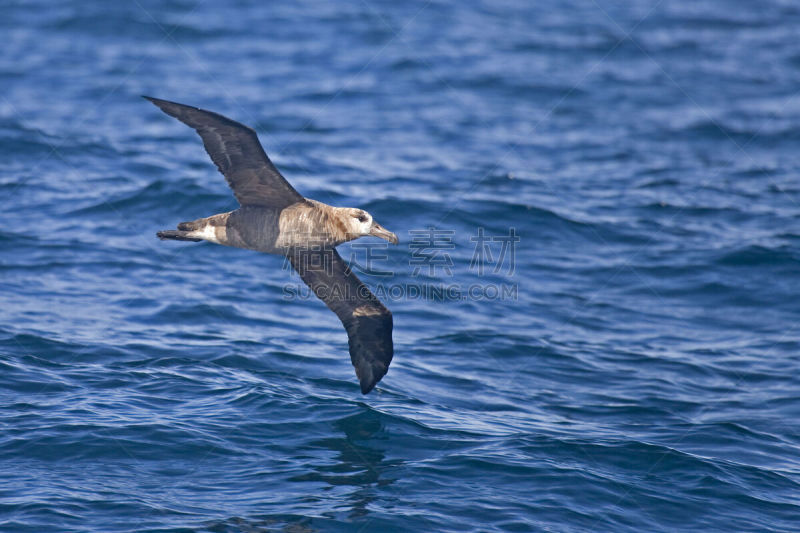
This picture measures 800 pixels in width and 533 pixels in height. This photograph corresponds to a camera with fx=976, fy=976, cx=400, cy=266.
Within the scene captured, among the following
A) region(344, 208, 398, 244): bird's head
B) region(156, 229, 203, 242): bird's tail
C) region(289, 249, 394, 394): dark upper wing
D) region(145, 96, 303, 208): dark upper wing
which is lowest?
region(289, 249, 394, 394): dark upper wing

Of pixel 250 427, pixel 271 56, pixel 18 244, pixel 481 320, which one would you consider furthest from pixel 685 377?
pixel 271 56

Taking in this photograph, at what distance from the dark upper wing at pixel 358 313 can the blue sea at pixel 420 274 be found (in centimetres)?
48

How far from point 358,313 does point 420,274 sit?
13.2ft

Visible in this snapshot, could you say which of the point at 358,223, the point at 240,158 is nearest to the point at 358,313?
the point at 358,223

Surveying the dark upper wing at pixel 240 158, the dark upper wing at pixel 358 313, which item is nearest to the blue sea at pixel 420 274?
the dark upper wing at pixel 358 313

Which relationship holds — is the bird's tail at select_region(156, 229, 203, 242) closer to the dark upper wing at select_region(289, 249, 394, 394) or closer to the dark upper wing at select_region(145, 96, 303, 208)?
the dark upper wing at select_region(145, 96, 303, 208)

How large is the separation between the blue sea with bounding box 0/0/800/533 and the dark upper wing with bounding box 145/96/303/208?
271 cm

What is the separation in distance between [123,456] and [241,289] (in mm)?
5275

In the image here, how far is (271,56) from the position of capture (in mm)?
26484

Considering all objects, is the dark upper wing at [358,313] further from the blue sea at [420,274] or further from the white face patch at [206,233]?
the white face patch at [206,233]

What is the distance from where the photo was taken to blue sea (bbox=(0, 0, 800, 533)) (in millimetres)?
10680

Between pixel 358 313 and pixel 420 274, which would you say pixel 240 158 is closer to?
pixel 358 313

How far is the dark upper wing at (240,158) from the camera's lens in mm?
9945

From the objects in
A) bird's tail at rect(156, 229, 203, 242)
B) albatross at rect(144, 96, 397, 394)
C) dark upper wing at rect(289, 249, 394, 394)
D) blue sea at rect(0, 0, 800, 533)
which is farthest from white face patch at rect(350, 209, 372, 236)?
blue sea at rect(0, 0, 800, 533)
